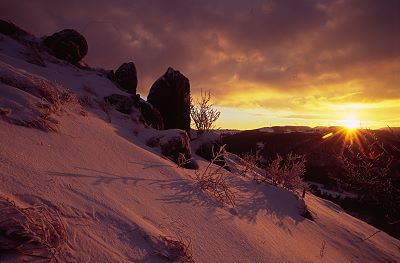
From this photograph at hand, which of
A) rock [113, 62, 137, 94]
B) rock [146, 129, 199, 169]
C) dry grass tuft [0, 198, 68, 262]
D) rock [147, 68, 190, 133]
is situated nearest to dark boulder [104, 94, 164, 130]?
rock [147, 68, 190, 133]

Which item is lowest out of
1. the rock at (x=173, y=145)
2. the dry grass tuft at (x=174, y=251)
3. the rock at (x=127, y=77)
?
the dry grass tuft at (x=174, y=251)

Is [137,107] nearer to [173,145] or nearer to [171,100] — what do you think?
[171,100]

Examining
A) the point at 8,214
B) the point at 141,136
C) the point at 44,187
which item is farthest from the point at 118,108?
the point at 8,214

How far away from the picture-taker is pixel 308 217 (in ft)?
19.8

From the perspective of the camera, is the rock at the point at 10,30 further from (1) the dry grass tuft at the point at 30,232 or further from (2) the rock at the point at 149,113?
(1) the dry grass tuft at the point at 30,232

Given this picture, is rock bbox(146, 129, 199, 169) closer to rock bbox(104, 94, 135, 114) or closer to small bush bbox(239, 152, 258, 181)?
small bush bbox(239, 152, 258, 181)

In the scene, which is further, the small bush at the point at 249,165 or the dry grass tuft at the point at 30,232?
the small bush at the point at 249,165

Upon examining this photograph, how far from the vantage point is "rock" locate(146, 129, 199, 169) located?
5828 millimetres

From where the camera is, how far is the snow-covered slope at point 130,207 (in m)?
2.03

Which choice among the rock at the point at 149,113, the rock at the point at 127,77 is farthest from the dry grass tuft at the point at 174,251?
the rock at the point at 127,77

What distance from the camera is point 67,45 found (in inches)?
414

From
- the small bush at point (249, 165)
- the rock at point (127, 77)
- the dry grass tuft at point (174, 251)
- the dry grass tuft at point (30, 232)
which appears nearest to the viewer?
the dry grass tuft at point (30, 232)

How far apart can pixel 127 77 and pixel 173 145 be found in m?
6.29

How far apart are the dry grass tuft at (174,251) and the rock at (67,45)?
32.1ft
